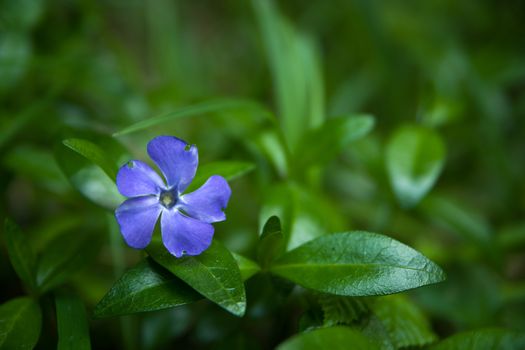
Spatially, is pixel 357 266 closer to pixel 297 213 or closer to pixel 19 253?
pixel 297 213

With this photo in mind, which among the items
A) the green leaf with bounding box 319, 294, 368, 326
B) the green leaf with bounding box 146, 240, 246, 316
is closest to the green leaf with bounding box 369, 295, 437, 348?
the green leaf with bounding box 319, 294, 368, 326

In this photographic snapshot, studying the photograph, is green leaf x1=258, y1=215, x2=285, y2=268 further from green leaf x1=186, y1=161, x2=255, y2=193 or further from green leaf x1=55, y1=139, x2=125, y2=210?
green leaf x1=55, y1=139, x2=125, y2=210

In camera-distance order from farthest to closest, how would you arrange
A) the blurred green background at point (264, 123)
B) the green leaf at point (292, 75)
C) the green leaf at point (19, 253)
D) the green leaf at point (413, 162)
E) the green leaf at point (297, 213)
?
the green leaf at point (292, 75) → the blurred green background at point (264, 123) → the green leaf at point (413, 162) → the green leaf at point (297, 213) → the green leaf at point (19, 253)

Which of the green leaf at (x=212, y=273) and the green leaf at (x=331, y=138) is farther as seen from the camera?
the green leaf at (x=331, y=138)

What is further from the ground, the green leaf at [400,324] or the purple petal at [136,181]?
the purple petal at [136,181]

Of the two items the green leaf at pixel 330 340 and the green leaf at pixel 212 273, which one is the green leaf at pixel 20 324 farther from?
the green leaf at pixel 330 340

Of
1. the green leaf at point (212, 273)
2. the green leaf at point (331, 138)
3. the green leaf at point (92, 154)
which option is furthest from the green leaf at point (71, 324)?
the green leaf at point (331, 138)

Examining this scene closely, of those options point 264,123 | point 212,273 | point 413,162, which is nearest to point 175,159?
point 212,273
